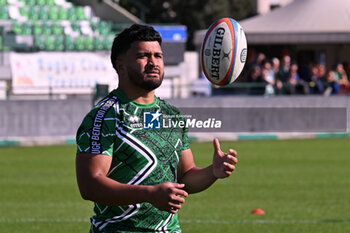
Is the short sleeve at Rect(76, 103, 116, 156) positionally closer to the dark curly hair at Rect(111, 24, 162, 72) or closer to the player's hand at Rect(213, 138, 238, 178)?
the dark curly hair at Rect(111, 24, 162, 72)

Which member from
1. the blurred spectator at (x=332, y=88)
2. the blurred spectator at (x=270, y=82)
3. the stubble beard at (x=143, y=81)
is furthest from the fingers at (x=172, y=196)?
the blurred spectator at (x=332, y=88)

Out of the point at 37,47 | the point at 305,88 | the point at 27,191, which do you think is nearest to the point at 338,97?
the point at 305,88

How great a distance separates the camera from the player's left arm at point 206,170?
16.5ft

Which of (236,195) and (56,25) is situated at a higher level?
(236,195)

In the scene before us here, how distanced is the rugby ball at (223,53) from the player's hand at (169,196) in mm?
3135

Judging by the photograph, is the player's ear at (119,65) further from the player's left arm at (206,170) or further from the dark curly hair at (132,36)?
the player's left arm at (206,170)

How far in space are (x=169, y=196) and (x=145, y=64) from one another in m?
0.95

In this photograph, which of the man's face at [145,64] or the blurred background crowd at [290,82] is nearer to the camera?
the man's face at [145,64]

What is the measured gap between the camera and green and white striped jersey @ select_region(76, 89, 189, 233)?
4953mm

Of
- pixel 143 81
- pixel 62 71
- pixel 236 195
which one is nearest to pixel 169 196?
pixel 143 81

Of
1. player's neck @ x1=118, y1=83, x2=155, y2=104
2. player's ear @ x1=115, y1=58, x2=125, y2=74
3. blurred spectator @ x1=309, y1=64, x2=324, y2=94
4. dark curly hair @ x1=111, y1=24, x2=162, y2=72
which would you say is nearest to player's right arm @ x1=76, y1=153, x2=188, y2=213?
player's neck @ x1=118, y1=83, x2=155, y2=104

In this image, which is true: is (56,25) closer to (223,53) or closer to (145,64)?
(223,53)

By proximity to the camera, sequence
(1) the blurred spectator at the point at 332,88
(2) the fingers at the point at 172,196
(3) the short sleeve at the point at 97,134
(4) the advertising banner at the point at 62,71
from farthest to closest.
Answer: (4) the advertising banner at the point at 62,71 → (1) the blurred spectator at the point at 332,88 → (3) the short sleeve at the point at 97,134 → (2) the fingers at the point at 172,196

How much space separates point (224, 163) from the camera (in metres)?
5.04
